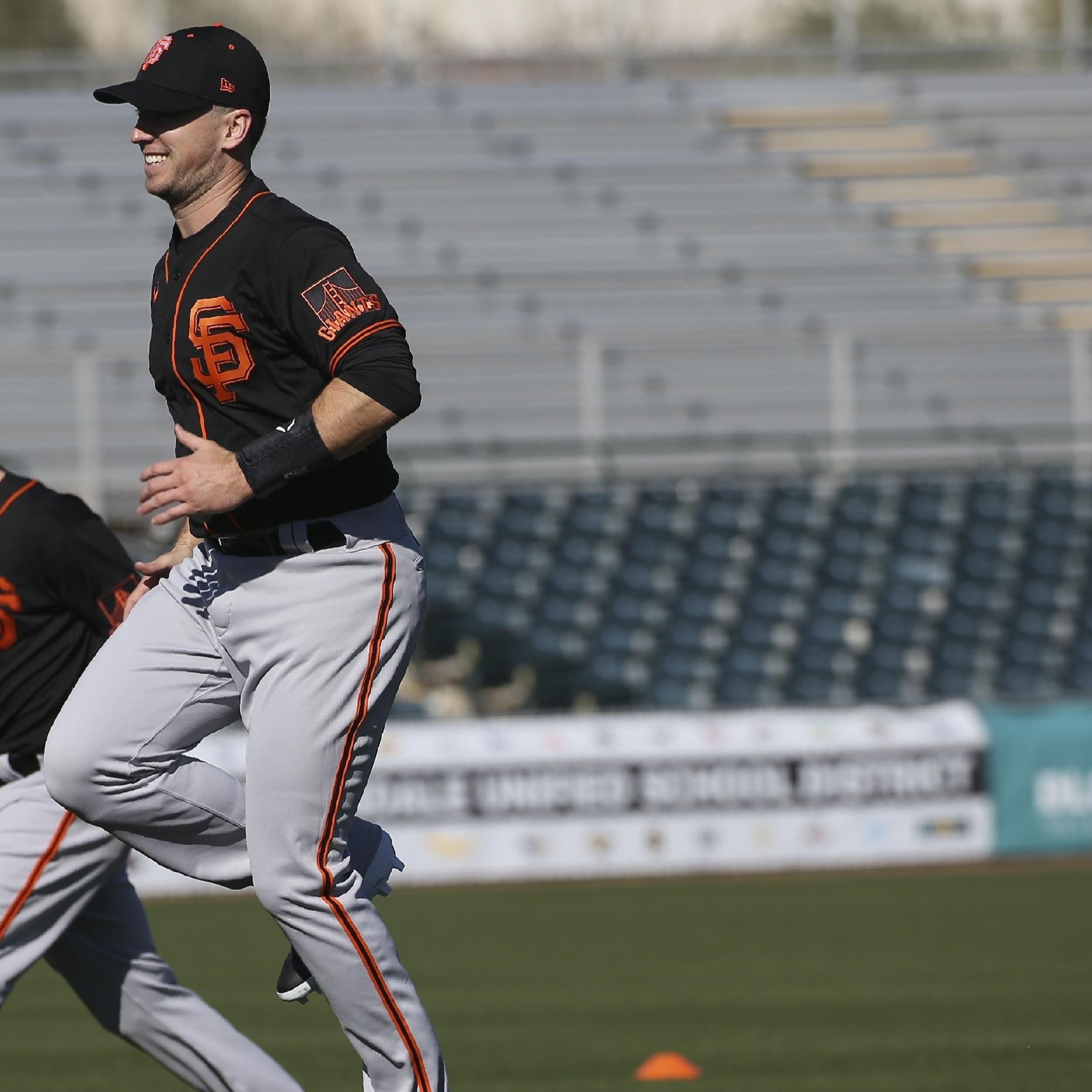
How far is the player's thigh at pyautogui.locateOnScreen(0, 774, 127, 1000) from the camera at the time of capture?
4.93m

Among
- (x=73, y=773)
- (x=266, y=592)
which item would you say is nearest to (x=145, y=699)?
(x=73, y=773)

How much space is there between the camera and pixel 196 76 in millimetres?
4301

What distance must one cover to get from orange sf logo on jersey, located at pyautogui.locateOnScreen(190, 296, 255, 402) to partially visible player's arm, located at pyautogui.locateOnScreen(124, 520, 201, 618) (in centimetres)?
58

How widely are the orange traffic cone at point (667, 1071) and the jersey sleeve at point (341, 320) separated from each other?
10.6ft

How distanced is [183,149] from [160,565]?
1055 millimetres

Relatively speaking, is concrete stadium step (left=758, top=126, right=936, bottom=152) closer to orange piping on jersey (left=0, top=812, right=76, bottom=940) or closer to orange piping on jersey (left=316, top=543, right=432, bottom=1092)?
orange piping on jersey (left=0, top=812, right=76, bottom=940)

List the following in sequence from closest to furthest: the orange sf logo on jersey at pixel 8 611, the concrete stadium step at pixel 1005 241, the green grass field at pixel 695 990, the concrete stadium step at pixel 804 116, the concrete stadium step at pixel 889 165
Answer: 1. the orange sf logo on jersey at pixel 8 611
2. the green grass field at pixel 695 990
3. the concrete stadium step at pixel 1005 241
4. the concrete stadium step at pixel 889 165
5. the concrete stadium step at pixel 804 116

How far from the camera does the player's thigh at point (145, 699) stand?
4.36 metres

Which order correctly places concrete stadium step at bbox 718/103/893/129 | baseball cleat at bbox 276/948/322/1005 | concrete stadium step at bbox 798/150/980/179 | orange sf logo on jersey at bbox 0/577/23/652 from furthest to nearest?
concrete stadium step at bbox 718/103/893/129, concrete stadium step at bbox 798/150/980/179, orange sf logo on jersey at bbox 0/577/23/652, baseball cleat at bbox 276/948/322/1005

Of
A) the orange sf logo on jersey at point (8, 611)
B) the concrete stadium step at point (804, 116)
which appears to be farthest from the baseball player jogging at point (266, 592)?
the concrete stadium step at point (804, 116)

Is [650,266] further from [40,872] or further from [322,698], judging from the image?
[322,698]

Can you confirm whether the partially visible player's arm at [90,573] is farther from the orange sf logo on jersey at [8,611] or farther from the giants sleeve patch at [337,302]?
the giants sleeve patch at [337,302]

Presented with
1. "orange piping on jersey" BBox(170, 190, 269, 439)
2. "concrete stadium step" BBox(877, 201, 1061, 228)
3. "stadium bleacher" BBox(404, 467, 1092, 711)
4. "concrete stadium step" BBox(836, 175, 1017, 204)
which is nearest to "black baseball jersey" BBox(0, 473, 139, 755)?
"orange piping on jersey" BBox(170, 190, 269, 439)

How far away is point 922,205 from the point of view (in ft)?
78.4
